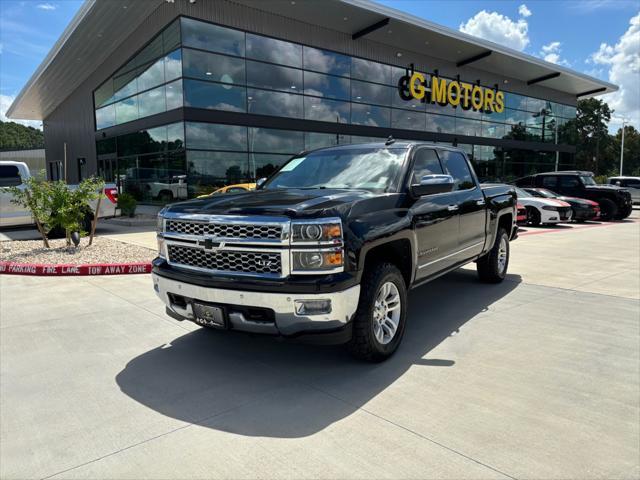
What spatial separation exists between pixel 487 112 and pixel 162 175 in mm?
22168

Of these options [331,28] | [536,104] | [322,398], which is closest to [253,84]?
[331,28]

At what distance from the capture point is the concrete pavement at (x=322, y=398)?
253 cm

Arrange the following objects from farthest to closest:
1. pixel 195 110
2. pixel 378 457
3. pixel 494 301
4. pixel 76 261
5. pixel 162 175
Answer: pixel 162 175 → pixel 195 110 → pixel 76 261 → pixel 494 301 → pixel 378 457

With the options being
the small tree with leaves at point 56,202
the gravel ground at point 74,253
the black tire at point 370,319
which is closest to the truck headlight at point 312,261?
the black tire at point 370,319

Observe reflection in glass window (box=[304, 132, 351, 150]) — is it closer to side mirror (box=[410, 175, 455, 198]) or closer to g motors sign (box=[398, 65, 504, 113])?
g motors sign (box=[398, 65, 504, 113])

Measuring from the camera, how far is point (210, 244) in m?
3.56

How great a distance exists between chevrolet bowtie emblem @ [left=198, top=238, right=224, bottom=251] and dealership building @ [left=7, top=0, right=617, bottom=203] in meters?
15.0

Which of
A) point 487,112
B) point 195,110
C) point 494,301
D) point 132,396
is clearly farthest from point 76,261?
point 487,112

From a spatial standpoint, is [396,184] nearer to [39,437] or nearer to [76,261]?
[39,437]

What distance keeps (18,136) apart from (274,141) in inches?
5454

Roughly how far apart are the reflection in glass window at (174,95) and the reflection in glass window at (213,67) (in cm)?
65

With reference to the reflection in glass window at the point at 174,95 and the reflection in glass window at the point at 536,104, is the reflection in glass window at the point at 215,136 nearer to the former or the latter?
the reflection in glass window at the point at 174,95

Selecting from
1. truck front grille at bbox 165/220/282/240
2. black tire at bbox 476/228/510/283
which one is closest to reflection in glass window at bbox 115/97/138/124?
black tire at bbox 476/228/510/283

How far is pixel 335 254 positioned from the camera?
3.30 metres
